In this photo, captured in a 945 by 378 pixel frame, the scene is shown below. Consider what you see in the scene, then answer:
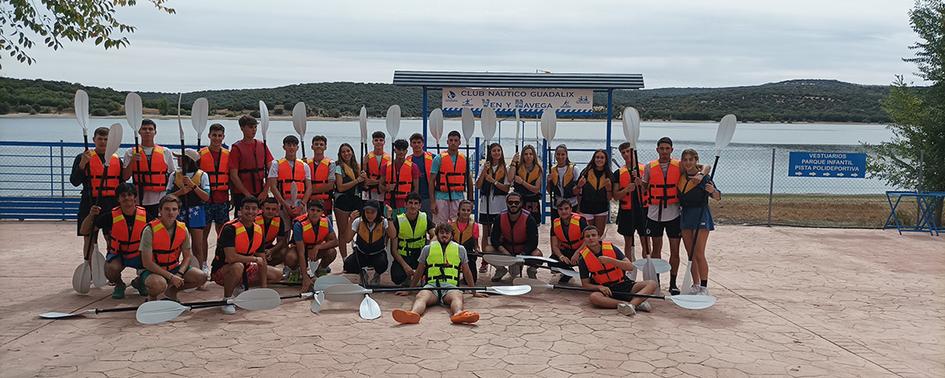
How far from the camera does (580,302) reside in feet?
22.5

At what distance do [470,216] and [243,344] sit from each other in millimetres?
2831

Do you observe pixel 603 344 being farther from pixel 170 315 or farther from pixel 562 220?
pixel 170 315

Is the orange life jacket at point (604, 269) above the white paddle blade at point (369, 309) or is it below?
above

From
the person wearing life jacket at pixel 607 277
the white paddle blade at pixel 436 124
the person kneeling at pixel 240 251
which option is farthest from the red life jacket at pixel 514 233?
the person kneeling at pixel 240 251

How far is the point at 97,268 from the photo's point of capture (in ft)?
23.1

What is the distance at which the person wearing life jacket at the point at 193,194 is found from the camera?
23.7 feet

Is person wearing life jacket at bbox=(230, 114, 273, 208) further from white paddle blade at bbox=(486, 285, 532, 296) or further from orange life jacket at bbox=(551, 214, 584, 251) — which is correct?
orange life jacket at bbox=(551, 214, 584, 251)

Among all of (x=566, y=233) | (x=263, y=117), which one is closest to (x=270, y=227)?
(x=263, y=117)

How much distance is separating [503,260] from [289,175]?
2.33 m

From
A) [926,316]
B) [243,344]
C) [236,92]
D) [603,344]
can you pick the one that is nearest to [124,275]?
[243,344]

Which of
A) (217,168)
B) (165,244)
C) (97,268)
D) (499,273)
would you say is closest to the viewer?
(165,244)

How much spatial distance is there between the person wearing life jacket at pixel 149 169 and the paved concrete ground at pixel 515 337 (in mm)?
941

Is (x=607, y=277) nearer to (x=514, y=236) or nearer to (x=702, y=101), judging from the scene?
(x=514, y=236)

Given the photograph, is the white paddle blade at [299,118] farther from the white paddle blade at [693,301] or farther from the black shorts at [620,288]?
the white paddle blade at [693,301]
